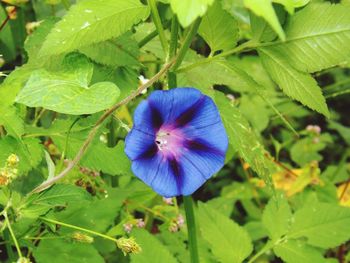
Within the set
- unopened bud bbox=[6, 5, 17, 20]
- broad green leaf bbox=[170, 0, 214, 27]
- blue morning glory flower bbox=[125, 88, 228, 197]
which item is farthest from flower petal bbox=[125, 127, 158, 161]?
unopened bud bbox=[6, 5, 17, 20]

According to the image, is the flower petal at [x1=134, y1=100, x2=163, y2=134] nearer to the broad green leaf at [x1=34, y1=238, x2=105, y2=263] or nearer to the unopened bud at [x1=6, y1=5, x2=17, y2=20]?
the broad green leaf at [x1=34, y1=238, x2=105, y2=263]

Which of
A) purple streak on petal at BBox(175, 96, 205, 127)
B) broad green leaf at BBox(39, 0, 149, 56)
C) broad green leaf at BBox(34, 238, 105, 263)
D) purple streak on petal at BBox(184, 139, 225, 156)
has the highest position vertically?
broad green leaf at BBox(39, 0, 149, 56)

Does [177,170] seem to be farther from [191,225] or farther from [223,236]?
[223,236]

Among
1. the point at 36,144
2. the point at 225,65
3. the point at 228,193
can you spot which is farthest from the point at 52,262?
the point at 228,193

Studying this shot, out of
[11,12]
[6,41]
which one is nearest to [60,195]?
[11,12]

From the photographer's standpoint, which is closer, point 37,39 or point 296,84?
point 296,84

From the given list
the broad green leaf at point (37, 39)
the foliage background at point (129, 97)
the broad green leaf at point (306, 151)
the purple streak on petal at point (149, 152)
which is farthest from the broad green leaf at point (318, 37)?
the broad green leaf at point (306, 151)
